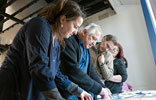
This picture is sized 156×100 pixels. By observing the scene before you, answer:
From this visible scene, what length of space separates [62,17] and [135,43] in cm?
223

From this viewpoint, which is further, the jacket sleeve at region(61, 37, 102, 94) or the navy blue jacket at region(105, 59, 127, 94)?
the navy blue jacket at region(105, 59, 127, 94)

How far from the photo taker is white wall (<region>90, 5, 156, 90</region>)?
7.92 feet

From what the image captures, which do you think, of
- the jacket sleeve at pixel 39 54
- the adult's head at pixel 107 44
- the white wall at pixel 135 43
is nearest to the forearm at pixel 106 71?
the adult's head at pixel 107 44

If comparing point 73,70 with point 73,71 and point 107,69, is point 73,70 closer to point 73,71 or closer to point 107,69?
point 73,71

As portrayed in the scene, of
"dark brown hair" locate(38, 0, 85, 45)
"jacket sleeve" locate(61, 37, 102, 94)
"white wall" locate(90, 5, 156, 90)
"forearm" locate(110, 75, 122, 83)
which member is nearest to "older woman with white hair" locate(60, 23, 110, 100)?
"jacket sleeve" locate(61, 37, 102, 94)

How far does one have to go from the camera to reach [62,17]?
0.69 metres

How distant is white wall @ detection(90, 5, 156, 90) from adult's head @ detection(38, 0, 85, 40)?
2125 millimetres

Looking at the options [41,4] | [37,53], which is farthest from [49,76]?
[41,4]

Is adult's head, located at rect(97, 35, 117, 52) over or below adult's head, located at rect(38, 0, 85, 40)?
below

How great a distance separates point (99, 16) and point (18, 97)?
2910mm

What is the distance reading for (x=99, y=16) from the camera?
3213mm

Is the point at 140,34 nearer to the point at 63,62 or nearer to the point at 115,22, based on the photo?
the point at 115,22

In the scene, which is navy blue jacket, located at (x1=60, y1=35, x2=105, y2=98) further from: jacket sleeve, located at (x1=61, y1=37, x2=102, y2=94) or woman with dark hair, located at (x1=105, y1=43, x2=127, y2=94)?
woman with dark hair, located at (x1=105, y1=43, x2=127, y2=94)

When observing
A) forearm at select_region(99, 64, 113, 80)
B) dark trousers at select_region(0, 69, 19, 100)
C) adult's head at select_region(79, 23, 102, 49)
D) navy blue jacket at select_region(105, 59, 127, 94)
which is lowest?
navy blue jacket at select_region(105, 59, 127, 94)
